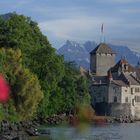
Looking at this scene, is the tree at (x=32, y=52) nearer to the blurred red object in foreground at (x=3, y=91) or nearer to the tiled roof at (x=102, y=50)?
the blurred red object in foreground at (x=3, y=91)

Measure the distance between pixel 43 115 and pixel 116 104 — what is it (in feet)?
153

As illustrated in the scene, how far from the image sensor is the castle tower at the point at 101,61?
467 ft

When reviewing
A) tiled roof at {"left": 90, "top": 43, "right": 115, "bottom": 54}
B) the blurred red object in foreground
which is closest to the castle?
tiled roof at {"left": 90, "top": 43, "right": 115, "bottom": 54}

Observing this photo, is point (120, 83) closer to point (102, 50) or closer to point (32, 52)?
point (102, 50)

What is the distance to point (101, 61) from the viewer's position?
143 m

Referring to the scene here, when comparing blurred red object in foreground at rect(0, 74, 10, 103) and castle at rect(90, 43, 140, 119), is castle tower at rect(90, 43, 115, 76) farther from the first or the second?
blurred red object in foreground at rect(0, 74, 10, 103)

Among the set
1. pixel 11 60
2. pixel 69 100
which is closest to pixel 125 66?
pixel 69 100

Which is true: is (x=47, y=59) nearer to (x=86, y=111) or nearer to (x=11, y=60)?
(x=11, y=60)

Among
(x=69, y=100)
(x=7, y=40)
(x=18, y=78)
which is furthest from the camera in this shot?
(x=69, y=100)

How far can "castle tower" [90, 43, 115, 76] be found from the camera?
142475 mm

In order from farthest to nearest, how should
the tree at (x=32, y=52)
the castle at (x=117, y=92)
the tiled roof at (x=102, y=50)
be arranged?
1. the tiled roof at (x=102, y=50)
2. the castle at (x=117, y=92)
3. the tree at (x=32, y=52)

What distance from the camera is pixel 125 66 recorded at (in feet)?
436

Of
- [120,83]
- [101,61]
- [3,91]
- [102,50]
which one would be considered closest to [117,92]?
[120,83]

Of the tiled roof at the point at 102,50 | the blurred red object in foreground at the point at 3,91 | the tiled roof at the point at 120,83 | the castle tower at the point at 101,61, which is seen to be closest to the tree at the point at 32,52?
the tiled roof at the point at 120,83
